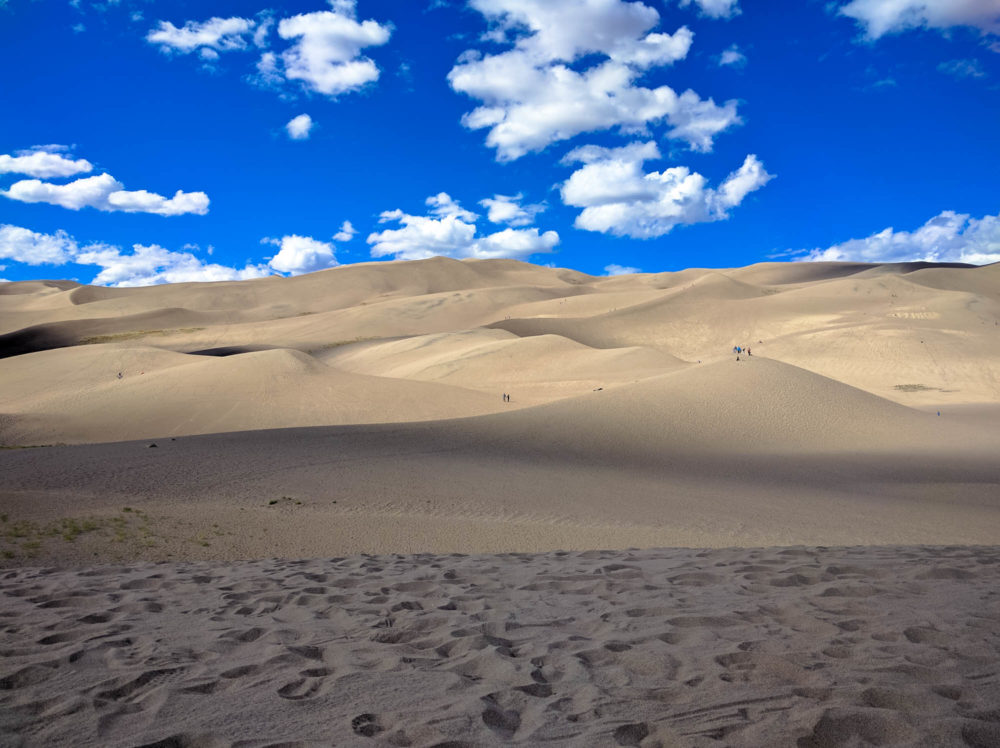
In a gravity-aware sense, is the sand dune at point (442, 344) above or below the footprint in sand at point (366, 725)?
above

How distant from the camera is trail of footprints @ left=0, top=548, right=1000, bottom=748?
3191mm

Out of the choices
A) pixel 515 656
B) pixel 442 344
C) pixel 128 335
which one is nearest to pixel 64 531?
pixel 515 656

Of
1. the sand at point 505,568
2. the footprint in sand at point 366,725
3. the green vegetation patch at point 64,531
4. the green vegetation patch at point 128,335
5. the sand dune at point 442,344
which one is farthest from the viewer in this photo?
the green vegetation patch at point 128,335

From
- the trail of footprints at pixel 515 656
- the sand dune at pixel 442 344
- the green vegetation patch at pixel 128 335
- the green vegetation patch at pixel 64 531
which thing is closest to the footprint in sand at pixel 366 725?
the trail of footprints at pixel 515 656

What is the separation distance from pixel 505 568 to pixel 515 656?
252 centimetres

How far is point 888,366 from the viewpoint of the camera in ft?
145

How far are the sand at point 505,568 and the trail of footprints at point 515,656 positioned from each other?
2 cm

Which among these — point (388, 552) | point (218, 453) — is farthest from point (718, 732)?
point (218, 453)

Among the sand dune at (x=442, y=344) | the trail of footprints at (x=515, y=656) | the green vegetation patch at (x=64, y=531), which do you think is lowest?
the trail of footprints at (x=515, y=656)

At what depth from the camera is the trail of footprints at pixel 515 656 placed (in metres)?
3.19

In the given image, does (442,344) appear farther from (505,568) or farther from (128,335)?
Result: (505,568)

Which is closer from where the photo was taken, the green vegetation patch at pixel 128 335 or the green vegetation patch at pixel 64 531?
the green vegetation patch at pixel 64 531

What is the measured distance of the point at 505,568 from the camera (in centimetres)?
667

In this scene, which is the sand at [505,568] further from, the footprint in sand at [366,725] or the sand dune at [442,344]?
the sand dune at [442,344]
